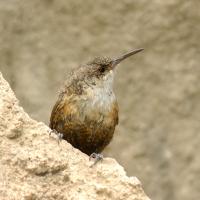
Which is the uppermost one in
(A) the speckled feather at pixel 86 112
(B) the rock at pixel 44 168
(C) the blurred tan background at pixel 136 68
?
(C) the blurred tan background at pixel 136 68

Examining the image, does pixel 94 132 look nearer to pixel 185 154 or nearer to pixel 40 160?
pixel 40 160

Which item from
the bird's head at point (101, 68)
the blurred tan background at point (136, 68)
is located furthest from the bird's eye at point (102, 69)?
the blurred tan background at point (136, 68)

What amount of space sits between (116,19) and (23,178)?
359 cm

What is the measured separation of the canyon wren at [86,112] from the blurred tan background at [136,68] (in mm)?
1677

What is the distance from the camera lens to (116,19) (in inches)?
305

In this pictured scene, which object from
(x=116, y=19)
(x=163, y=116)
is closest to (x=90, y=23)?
(x=116, y=19)

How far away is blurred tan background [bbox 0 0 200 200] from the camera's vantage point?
25.3 feet

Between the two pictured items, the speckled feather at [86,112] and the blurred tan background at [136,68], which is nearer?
the speckled feather at [86,112]

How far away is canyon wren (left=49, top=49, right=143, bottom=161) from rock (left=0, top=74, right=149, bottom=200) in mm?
1247

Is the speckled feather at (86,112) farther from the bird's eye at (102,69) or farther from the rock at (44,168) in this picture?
the rock at (44,168)

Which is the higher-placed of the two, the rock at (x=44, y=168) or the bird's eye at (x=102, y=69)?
the bird's eye at (x=102, y=69)

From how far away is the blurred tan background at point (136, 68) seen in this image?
303 inches

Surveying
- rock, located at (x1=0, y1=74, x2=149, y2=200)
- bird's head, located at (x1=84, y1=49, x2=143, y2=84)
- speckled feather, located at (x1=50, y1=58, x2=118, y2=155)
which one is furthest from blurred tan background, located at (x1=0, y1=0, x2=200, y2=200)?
rock, located at (x1=0, y1=74, x2=149, y2=200)

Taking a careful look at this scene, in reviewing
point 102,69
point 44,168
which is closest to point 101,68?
point 102,69
